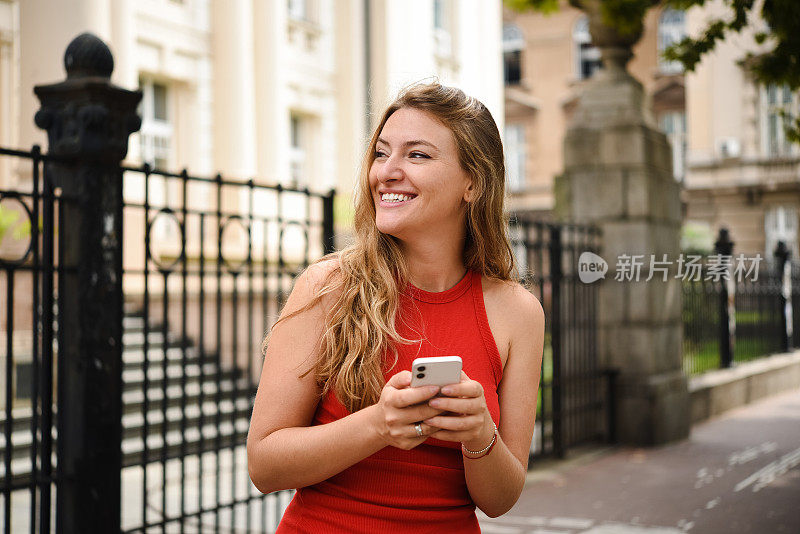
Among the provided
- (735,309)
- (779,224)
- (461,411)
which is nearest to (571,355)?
(735,309)

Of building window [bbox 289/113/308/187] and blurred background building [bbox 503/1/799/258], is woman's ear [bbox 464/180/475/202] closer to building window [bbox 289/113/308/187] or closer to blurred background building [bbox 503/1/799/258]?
building window [bbox 289/113/308/187]

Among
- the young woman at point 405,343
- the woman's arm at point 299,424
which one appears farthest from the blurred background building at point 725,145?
the woman's arm at point 299,424

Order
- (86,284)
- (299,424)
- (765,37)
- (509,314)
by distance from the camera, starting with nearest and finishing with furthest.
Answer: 1. (299,424)
2. (509,314)
3. (86,284)
4. (765,37)

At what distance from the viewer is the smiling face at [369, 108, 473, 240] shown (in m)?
2.12

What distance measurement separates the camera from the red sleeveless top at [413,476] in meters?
2.04

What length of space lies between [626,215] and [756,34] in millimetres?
2653

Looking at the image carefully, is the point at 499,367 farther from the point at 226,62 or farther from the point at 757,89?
the point at 757,89

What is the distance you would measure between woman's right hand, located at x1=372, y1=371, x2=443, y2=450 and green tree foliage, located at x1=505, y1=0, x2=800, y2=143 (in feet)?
13.6

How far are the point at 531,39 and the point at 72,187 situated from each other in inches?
1481

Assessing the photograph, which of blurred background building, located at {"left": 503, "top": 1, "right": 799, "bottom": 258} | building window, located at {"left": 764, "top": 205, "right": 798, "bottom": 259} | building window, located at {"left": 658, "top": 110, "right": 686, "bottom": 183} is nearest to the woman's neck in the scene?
blurred background building, located at {"left": 503, "top": 1, "right": 799, "bottom": 258}

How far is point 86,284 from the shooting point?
422 centimetres

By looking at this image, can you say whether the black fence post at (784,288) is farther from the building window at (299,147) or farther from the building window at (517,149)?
the building window at (517,149)

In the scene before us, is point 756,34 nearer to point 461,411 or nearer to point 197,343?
point 461,411

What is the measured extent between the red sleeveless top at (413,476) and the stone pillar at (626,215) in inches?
279
